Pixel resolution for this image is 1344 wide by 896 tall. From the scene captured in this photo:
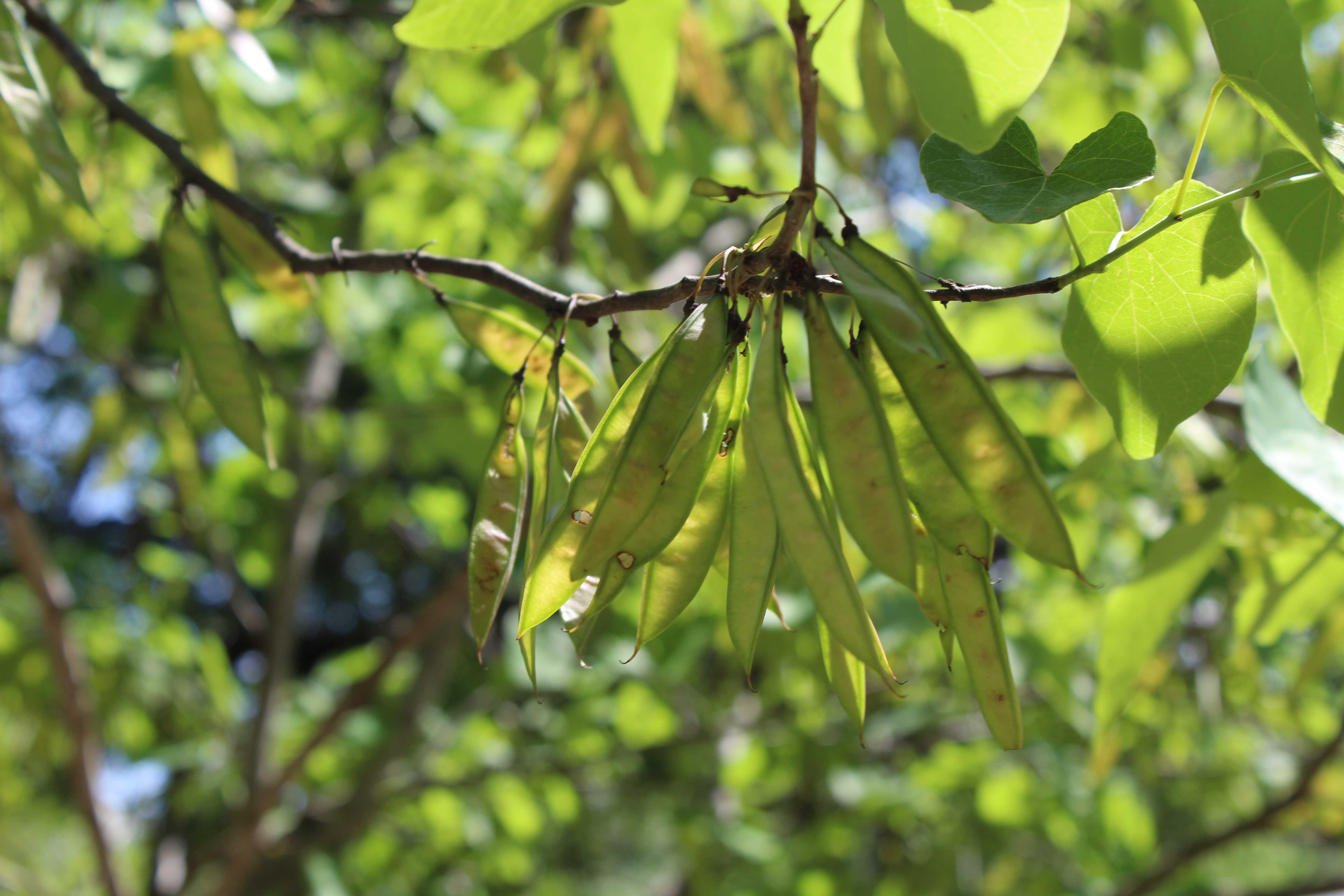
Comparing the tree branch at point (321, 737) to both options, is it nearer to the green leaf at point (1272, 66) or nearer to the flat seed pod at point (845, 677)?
the flat seed pod at point (845, 677)

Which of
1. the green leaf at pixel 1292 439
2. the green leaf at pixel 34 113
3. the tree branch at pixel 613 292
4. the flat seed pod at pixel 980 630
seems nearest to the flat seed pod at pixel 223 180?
the tree branch at pixel 613 292

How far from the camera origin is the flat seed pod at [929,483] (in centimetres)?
69

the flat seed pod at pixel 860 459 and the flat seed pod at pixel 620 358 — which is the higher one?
the flat seed pod at pixel 620 358

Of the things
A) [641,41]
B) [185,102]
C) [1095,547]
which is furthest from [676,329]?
[1095,547]

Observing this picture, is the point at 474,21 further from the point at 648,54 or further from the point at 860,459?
the point at 648,54

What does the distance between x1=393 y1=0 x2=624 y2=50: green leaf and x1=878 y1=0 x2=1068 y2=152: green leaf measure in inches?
10.0

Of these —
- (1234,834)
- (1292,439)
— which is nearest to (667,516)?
(1292,439)

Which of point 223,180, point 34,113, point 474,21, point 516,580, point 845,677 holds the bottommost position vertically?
point 845,677

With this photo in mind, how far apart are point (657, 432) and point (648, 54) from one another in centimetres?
95

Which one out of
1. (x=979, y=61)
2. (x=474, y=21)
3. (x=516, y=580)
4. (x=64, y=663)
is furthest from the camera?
(x=516, y=580)

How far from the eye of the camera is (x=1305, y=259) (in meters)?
0.82

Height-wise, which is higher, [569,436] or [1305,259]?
[1305,259]

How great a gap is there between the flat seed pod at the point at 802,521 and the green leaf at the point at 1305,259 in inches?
18.4

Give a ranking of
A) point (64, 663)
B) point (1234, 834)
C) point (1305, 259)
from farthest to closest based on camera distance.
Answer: point (1234, 834)
point (64, 663)
point (1305, 259)
